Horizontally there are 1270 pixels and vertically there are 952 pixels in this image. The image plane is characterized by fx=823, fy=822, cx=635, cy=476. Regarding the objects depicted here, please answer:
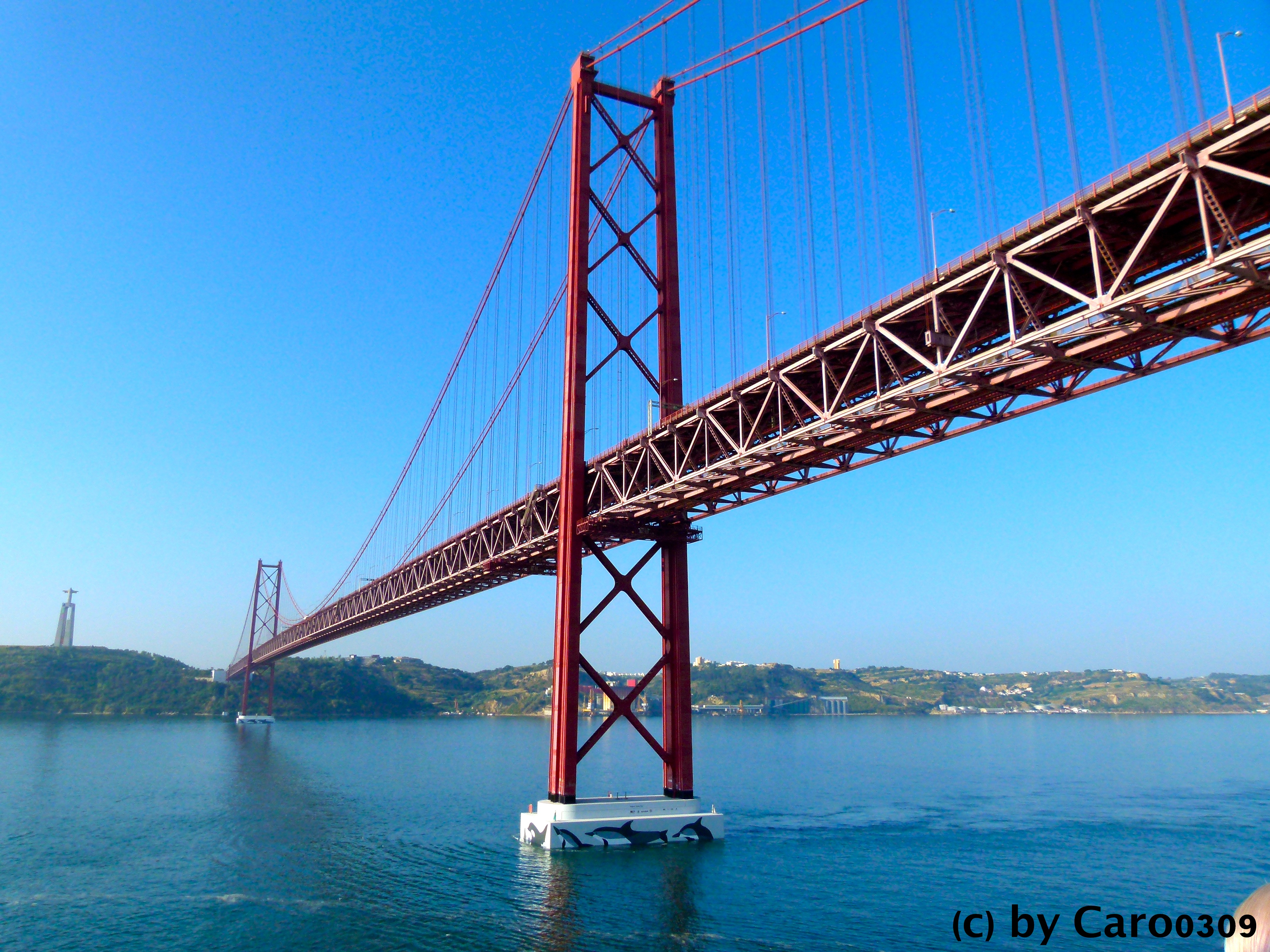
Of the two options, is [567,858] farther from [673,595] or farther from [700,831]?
[673,595]

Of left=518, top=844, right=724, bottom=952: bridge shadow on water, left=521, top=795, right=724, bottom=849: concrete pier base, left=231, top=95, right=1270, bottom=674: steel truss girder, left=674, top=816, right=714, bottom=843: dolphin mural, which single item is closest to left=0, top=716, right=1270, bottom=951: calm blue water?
left=518, top=844, right=724, bottom=952: bridge shadow on water

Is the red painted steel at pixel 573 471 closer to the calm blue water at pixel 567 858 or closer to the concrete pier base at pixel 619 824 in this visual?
the concrete pier base at pixel 619 824

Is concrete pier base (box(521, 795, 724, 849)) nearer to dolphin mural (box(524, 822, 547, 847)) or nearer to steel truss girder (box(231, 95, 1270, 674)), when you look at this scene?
dolphin mural (box(524, 822, 547, 847))

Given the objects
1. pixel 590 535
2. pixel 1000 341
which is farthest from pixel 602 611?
pixel 1000 341

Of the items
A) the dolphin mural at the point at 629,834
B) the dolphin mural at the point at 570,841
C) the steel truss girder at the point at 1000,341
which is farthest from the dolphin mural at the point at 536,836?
the steel truss girder at the point at 1000,341

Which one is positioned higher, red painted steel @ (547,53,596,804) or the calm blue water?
red painted steel @ (547,53,596,804)

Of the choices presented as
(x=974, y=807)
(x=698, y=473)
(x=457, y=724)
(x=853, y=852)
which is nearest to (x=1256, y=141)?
(x=698, y=473)
